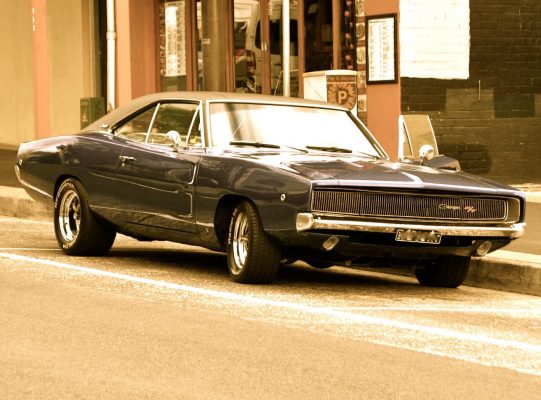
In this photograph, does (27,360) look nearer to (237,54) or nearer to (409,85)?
(409,85)

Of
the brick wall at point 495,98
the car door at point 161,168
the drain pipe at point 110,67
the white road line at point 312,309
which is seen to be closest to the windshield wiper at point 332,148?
the car door at point 161,168

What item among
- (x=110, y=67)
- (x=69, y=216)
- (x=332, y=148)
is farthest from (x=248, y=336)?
(x=110, y=67)

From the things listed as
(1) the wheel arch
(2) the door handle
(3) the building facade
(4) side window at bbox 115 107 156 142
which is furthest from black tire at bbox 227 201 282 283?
(3) the building facade

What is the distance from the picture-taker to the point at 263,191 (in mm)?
10070

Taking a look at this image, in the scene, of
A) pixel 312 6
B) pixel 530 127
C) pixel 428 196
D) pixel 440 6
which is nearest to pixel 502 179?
pixel 530 127

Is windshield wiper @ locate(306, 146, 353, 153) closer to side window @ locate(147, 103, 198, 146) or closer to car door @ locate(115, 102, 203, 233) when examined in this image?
car door @ locate(115, 102, 203, 233)

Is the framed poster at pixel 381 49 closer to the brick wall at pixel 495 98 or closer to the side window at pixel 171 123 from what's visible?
the brick wall at pixel 495 98

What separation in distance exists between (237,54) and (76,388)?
663 inches

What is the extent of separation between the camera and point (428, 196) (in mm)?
10055

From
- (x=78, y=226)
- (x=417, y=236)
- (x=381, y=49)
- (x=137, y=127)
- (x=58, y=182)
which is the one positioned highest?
(x=381, y=49)

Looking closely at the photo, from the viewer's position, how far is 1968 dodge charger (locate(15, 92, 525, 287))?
9914 millimetres

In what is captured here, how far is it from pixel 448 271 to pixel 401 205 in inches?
46.8

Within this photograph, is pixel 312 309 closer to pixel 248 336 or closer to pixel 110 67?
pixel 248 336

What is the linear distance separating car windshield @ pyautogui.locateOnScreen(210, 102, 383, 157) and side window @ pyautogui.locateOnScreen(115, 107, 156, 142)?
77cm
